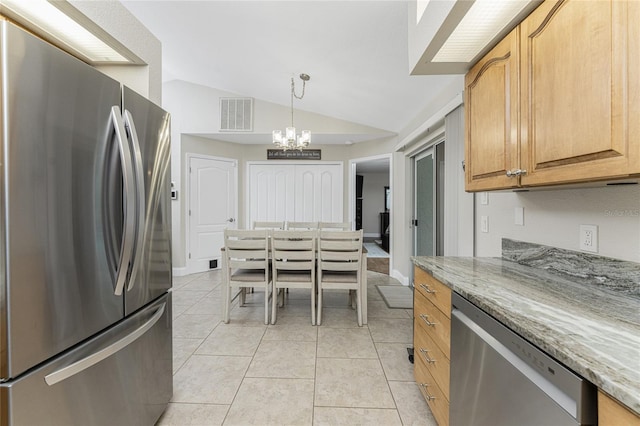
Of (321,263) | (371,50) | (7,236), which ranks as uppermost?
(371,50)

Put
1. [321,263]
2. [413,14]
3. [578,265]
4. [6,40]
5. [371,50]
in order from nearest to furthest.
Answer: [6,40] → [578,265] → [413,14] → [371,50] → [321,263]

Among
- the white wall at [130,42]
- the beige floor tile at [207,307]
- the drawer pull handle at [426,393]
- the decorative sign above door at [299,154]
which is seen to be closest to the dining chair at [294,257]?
the beige floor tile at [207,307]

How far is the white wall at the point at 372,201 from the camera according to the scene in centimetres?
984

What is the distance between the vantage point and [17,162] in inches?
30.5

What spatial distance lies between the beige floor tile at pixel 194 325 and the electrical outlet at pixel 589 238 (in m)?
2.88

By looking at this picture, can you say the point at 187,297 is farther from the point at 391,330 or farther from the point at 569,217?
the point at 569,217

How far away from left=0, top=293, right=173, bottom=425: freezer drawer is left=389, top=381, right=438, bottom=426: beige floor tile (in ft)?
4.66

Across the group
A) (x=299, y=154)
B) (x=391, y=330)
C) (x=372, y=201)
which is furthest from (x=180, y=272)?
(x=372, y=201)

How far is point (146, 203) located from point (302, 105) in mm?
3694

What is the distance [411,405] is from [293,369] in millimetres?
859

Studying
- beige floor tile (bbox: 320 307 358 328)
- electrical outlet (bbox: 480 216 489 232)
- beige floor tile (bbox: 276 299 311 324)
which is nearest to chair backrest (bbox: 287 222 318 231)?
beige floor tile (bbox: 276 299 311 324)

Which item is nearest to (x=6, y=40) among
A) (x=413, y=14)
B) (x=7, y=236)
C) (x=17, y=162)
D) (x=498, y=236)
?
(x=17, y=162)

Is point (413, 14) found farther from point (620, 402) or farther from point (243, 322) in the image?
point (243, 322)

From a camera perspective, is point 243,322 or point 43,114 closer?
point 43,114
